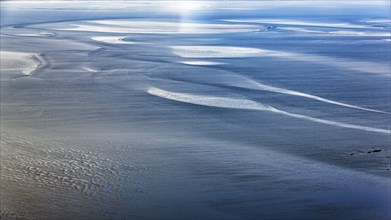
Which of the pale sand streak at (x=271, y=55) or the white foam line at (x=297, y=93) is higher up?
the pale sand streak at (x=271, y=55)

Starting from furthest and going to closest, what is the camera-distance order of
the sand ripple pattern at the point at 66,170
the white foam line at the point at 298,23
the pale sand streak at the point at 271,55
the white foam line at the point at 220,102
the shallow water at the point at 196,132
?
the white foam line at the point at 298,23 < the pale sand streak at the point at 271,55 < the white foam line at the point at 220,102 < the sand ripple pattern at the point at 66,170 < the shallow water at the point at 196,132

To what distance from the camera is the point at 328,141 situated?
18.5 m

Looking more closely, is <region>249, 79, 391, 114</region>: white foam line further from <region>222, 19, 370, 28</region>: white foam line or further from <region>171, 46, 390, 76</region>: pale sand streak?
<region>222, 19, 370, 28</region>: white foam line

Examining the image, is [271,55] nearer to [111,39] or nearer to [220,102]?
[111,39]

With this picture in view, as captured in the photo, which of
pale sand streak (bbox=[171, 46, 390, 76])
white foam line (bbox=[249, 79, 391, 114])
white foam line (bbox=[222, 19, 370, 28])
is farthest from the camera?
white foam line (bbox=[222, 19, 370, 28])

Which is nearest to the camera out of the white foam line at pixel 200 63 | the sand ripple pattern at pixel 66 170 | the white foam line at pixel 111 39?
the sand ripple pattern at pixel 66 170

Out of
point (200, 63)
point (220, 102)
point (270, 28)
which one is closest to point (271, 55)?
point (200, 63)

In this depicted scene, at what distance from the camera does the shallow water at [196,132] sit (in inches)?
555

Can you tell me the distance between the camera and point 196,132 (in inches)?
757

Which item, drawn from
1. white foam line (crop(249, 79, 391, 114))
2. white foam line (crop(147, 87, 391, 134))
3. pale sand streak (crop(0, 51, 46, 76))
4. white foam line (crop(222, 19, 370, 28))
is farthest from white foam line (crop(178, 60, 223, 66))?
white foam line (crop(222, 19, 370, 28))

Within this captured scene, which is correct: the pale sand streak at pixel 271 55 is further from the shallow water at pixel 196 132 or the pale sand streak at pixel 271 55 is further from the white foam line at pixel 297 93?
the white foam line at pixel 297 93

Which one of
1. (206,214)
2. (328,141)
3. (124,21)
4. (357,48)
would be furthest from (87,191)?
(124,21)

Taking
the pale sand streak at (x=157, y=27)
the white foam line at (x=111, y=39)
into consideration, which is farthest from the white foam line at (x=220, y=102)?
the pale sand streak at (x=157, y=27)

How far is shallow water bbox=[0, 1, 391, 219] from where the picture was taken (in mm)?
14094
